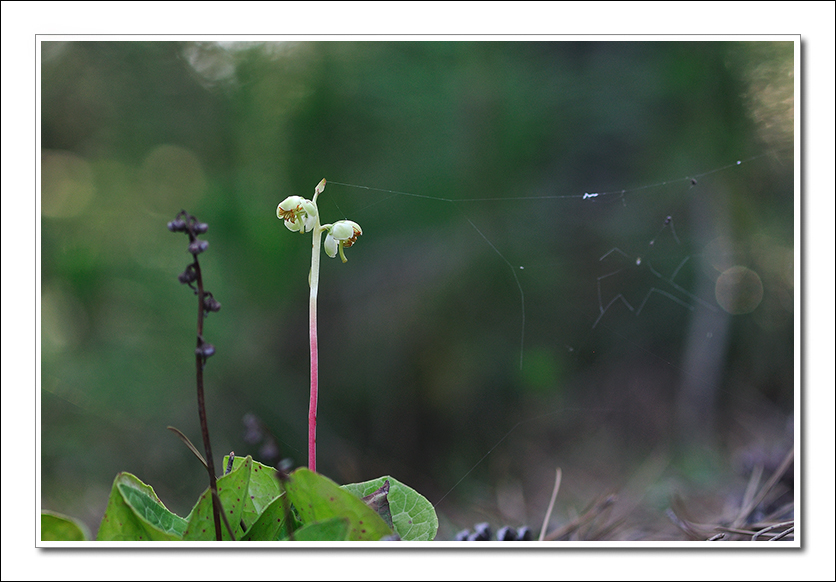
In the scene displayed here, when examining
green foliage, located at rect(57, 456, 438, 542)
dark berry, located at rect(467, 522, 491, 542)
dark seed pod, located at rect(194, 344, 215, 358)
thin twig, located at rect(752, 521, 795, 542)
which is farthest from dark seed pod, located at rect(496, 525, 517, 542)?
dark seed pod, located at rect(194, 344, 215, 358)

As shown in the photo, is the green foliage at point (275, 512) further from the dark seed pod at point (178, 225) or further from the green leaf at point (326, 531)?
the dark seed pod at point (178, 225)

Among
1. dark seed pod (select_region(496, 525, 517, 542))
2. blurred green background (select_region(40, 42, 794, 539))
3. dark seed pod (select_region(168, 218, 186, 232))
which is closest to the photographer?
dark seed pod (select_region(168, 218, 186, 232))

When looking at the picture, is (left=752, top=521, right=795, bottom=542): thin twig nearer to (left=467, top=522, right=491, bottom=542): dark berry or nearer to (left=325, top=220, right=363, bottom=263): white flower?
(left=467, top=522, right=491, bottom=542): dark berry

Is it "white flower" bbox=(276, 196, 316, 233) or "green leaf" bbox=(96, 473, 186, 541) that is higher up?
"white flower" bbox=(276, 196, 316, 233)

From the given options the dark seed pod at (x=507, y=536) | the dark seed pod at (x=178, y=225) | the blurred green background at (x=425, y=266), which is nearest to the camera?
the dark seed pod at (x=178, y=225)

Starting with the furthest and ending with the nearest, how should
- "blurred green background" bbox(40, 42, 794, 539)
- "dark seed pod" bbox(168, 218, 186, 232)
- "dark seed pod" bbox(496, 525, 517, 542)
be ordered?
"blurred green background" bbox(40, 42, 794, 539), "dark seed pod" bbox(496, 525, 517, 542), "dark seed pod" bbox(168, 218, 186, 232)

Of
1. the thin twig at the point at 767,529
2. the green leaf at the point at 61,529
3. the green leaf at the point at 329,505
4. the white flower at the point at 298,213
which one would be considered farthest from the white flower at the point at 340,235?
the thin twig at the point at 767,529

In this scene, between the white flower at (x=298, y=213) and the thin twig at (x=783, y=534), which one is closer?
the white flower at (x=298, y=213)
